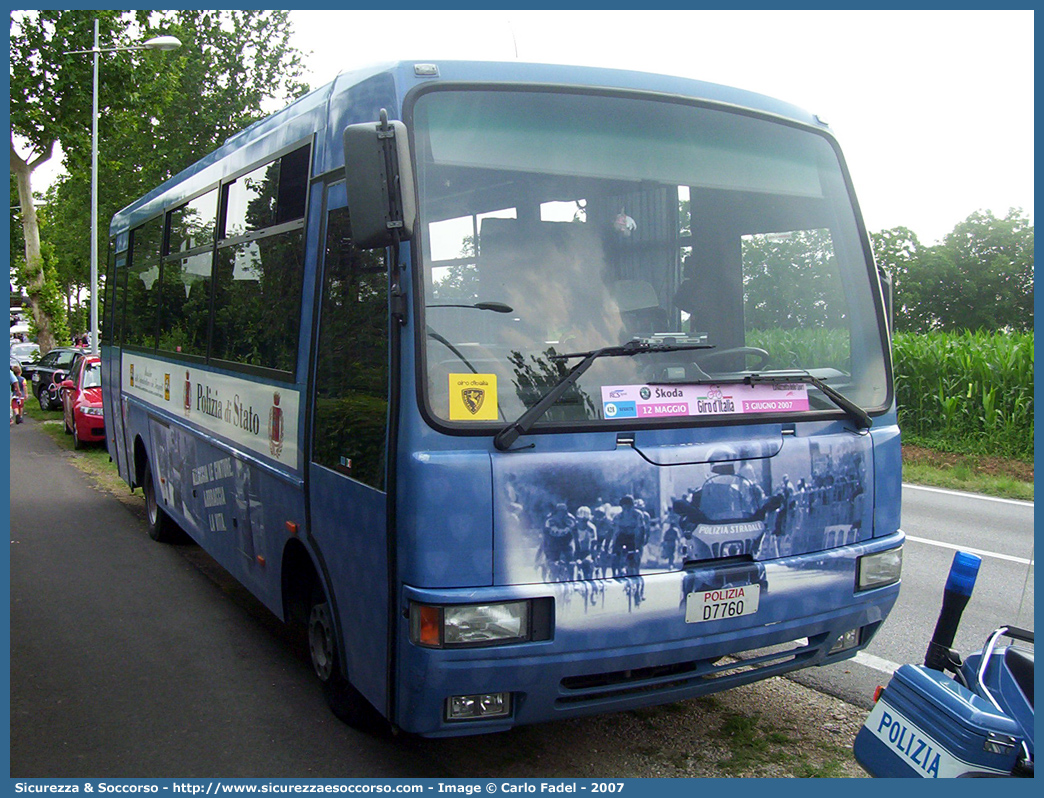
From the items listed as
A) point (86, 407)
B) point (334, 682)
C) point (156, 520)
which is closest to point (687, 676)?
point (334, 682)

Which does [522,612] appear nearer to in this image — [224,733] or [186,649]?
[224,733]

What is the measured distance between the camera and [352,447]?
4145 mm

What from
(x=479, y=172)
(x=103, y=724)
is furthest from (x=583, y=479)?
(x=103, y=724)

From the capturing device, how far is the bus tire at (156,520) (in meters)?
→ 8.85

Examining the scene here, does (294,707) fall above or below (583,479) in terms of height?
below

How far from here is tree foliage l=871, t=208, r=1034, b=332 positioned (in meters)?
60.3

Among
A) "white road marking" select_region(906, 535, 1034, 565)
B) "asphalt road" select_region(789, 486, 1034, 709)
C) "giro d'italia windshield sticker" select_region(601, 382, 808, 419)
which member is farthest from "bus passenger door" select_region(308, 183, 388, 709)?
"white road marking" select_region(906, 535, 1034, 565)

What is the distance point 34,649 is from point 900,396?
1611cm

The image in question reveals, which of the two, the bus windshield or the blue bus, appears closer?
the blue bus

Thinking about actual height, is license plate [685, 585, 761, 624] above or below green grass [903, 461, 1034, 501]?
above

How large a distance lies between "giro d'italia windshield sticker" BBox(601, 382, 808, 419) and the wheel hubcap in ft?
6.03

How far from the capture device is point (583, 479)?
3670 mm

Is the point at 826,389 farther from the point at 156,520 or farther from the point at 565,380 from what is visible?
the point at 156,520

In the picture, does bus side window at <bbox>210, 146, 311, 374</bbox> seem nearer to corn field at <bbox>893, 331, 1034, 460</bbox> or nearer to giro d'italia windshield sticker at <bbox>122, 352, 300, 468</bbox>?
giro d'italia windshield sticker at <bbox>122, 352, 300, 468</bbox>
